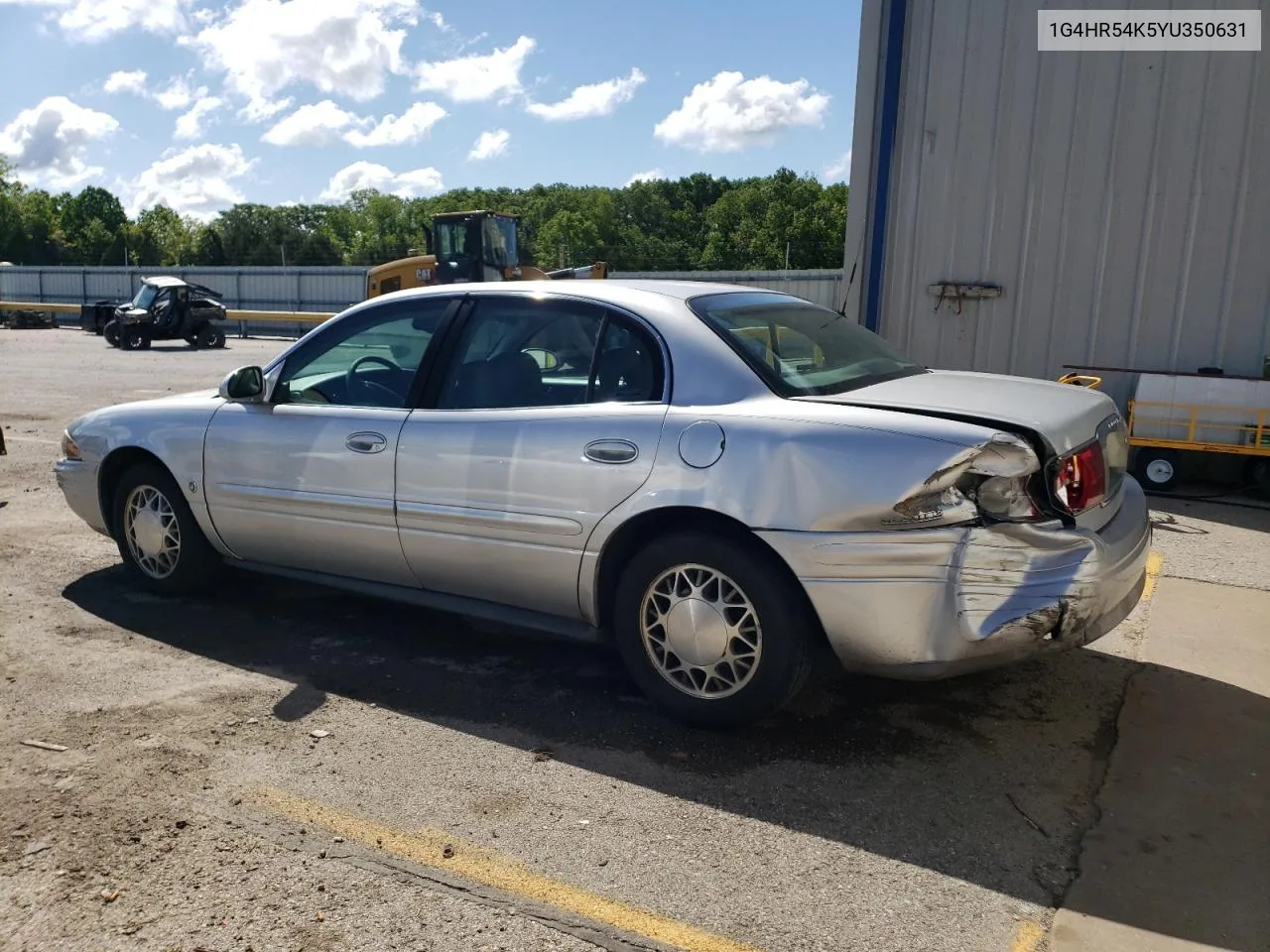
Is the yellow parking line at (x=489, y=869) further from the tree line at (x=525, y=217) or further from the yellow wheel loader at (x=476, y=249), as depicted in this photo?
the tree line at (x=525, y=217)

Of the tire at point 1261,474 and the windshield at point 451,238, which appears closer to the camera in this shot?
the tire at point 1261,474

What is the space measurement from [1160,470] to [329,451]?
6.76 metres

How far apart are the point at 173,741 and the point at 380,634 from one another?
4.00ft

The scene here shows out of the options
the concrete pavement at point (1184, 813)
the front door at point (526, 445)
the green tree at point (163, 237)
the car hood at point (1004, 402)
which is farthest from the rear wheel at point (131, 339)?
the green tree at point (163, 237)

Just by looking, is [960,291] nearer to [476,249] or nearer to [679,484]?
[679,484]

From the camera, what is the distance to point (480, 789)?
128 inches

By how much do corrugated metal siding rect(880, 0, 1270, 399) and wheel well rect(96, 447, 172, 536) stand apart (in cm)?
686

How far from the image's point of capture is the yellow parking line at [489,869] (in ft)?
8.30

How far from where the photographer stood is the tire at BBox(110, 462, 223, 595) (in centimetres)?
496

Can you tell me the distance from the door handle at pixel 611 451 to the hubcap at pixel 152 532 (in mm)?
2416

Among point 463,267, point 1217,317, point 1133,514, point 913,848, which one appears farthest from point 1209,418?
point 463,267

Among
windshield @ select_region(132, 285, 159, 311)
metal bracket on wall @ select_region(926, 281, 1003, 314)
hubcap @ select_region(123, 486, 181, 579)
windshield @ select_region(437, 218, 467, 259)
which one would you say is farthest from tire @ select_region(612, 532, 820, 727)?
windshield @ select_region(132, 285, 159, 311)

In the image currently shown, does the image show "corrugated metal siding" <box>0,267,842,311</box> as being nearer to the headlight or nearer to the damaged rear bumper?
the headlight

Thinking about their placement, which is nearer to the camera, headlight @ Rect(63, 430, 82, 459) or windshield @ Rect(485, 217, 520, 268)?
headlight @ Rect(63, 430, 82, 459)
